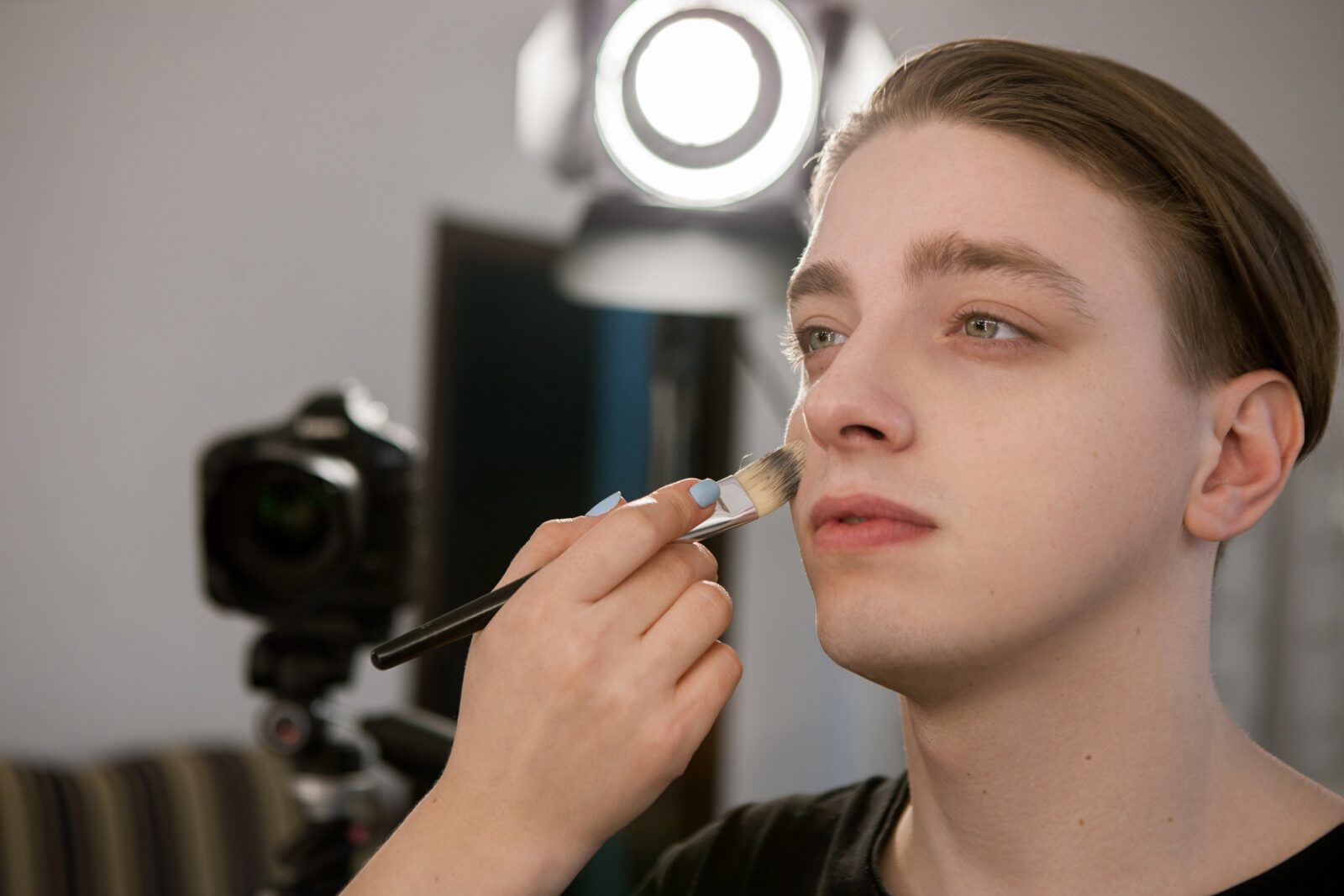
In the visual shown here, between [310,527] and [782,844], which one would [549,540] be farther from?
[310,527]

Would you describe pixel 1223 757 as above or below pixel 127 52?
below

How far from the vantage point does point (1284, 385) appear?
2.67 ft

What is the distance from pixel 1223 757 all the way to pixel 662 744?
1.28 ft

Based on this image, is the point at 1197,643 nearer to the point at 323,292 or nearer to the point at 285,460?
the point at 285,460

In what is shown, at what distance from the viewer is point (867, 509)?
0.73 metres

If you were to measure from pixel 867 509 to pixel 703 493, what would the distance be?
0.10 meters

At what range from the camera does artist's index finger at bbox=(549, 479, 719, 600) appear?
26.3 inches

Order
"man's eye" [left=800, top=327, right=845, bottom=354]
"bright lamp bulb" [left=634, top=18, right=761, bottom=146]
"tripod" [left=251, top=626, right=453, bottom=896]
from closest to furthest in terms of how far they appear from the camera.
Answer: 1. "man's eye" [left=800, top=327, right=845, bottom=354]
2. "tripod" [left=251, top=626, right=453, bottom=896]
3. "bright lamp bulb" [left=634, top=18, right=761, bottom=146]

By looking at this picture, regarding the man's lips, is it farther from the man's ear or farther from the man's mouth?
the man's ear

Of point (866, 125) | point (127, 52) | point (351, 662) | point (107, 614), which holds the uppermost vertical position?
point (127, 52)

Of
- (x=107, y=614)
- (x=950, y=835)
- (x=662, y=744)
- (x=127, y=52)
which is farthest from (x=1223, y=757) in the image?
(x=127, y=52)

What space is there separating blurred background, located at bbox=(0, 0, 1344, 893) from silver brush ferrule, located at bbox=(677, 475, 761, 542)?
21.8 inches

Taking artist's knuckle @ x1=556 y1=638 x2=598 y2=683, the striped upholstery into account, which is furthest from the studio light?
the striped upholstery

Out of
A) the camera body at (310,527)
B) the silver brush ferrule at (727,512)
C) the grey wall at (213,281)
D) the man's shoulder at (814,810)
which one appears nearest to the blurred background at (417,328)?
the grey wall at (213,281)
